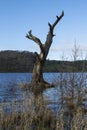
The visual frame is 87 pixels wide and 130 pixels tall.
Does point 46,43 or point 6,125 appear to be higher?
point 46,43

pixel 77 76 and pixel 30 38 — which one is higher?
pixel 30 38

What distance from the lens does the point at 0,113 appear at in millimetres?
11906

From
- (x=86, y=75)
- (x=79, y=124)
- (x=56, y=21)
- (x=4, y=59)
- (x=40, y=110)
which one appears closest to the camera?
(x=79, y=124)

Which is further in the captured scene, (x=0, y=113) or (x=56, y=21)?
(x=56, y=21)

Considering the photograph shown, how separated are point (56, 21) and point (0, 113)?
22.3 meters

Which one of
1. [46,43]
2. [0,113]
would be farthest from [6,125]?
[46,43]

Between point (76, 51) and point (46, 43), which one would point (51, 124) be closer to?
point (76, 51)

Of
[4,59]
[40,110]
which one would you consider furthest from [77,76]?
[4,59]

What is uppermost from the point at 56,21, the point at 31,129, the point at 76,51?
the point at 56,21

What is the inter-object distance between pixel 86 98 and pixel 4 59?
8519 centimetres

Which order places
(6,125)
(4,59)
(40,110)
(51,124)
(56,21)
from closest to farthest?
(6,125)
(51,124)
(40,110)
(56,21)
(4,59)

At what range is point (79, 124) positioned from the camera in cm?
1025

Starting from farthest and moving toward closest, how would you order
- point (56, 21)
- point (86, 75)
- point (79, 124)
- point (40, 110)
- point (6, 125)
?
point (56, 21)
point (86, 75)
point (40, 110)
point (6, 125)
point (79, 124)

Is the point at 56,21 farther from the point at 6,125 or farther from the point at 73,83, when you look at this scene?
the point at 6,125
